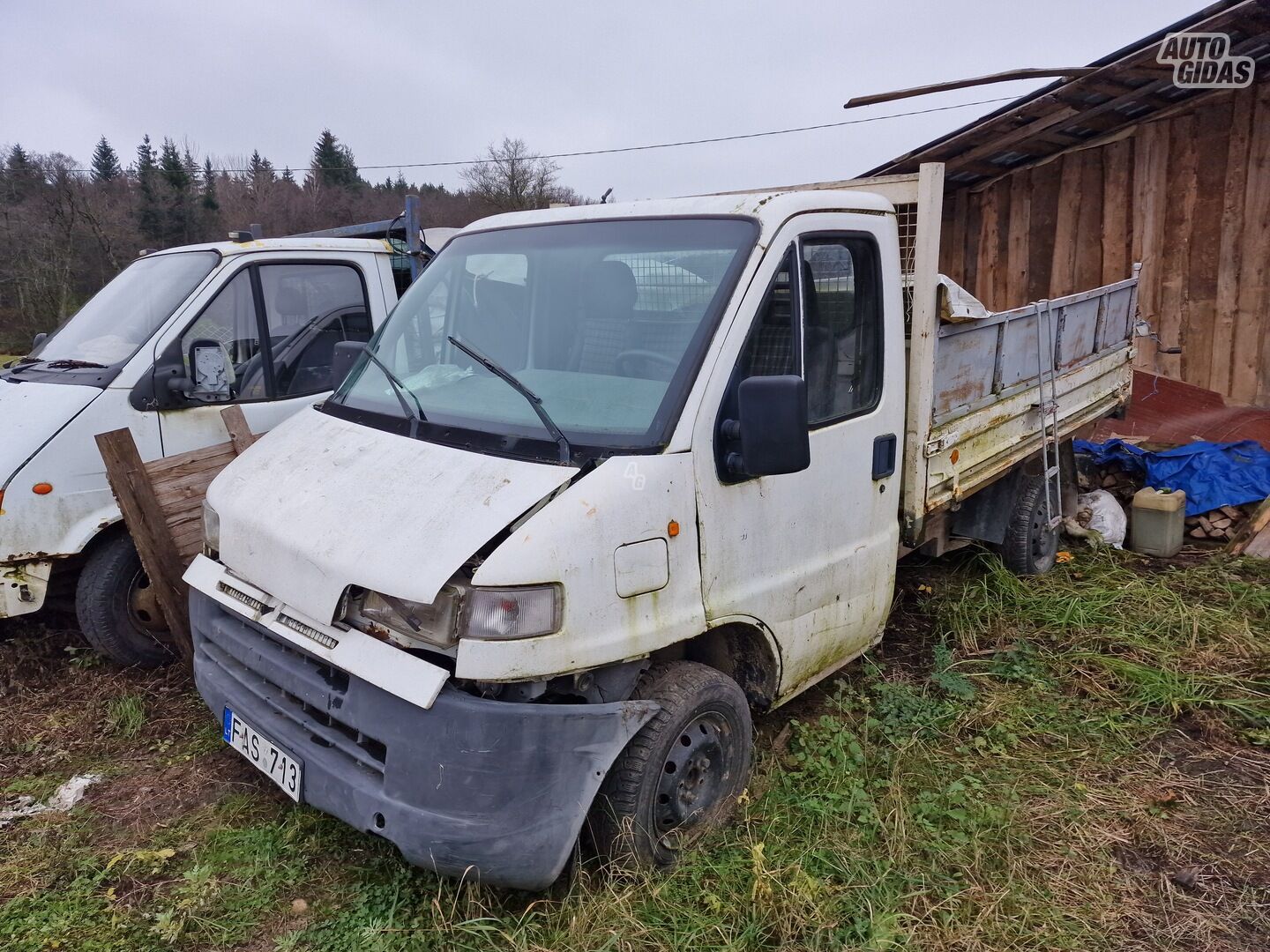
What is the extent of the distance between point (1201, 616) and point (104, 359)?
597cm

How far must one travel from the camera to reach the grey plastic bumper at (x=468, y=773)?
230cm

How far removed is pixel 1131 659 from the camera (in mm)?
4234

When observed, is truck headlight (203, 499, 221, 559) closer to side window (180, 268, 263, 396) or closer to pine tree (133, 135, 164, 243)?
side window (180, 268, 263, 396)

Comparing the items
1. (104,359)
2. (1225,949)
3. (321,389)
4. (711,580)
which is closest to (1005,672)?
(1225,949)

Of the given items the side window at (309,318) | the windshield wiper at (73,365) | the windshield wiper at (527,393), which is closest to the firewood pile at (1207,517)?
the windshield wiper at (527,393)

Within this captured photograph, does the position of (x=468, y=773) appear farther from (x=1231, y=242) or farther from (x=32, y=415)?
(x=1231, y=242)

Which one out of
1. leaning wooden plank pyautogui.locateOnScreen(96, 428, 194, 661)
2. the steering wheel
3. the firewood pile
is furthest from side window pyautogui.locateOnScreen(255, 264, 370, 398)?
the firewood pile

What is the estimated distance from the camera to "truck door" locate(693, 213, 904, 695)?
277 centimetres

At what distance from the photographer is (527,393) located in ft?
8.87

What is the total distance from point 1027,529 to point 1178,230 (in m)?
4.92

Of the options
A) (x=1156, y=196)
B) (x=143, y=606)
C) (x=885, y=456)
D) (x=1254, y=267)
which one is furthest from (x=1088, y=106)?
(x=143, y=606)

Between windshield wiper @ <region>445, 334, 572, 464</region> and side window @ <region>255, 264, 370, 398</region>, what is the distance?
2.01m

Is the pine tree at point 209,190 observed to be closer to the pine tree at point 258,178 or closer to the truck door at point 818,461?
the pine tree at point 258,178

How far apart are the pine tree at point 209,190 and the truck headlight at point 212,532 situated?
33472 mm
